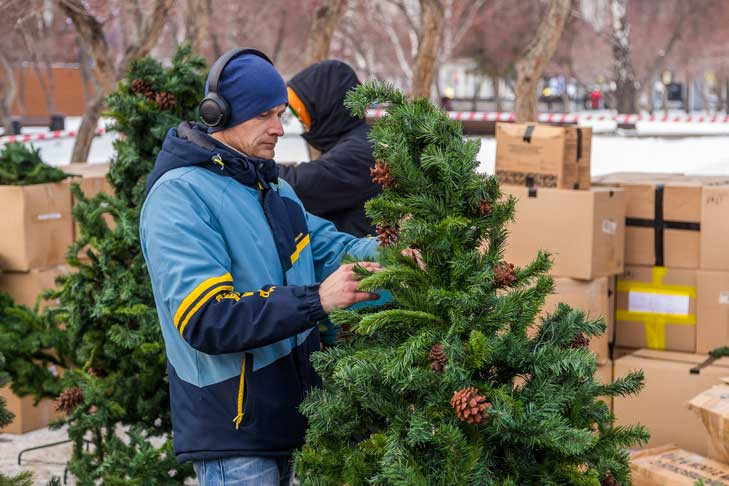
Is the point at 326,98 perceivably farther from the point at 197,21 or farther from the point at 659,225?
the point at 197,21

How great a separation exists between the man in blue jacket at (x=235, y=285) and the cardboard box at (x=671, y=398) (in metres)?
3.64

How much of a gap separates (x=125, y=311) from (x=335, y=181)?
1.03 m

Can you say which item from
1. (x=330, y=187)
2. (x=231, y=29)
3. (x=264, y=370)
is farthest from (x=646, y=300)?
(x=231, y=29)

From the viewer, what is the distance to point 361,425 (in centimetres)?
249

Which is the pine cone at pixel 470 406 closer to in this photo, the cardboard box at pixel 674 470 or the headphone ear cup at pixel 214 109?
the headphone ear cup at pixel 214 109

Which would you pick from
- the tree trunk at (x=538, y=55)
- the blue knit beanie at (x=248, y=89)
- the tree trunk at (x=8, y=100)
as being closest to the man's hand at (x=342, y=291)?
the blue knit beanie at (x=248, y=89)

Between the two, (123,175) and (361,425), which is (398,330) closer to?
(361,425)

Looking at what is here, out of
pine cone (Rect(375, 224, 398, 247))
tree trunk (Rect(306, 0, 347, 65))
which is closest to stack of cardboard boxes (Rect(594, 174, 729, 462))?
pine cone (Rect(375, 224, 398, 247))

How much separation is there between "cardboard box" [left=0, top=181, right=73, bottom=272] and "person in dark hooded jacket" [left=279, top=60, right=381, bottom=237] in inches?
94.6

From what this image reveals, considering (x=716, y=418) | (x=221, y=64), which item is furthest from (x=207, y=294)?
(x=716, y=418)

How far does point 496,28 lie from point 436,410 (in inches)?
1422

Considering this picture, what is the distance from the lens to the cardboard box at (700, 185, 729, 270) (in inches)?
232

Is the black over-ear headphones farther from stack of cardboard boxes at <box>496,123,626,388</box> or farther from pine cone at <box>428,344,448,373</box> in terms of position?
stack of cardboard boxes at <box>496,123,626,388</box>

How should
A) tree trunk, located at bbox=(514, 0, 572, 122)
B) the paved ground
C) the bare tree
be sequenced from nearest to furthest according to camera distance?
the paved ground < the bare tree < tree trunk, located at bbox=(514, 0, 572, 122)
